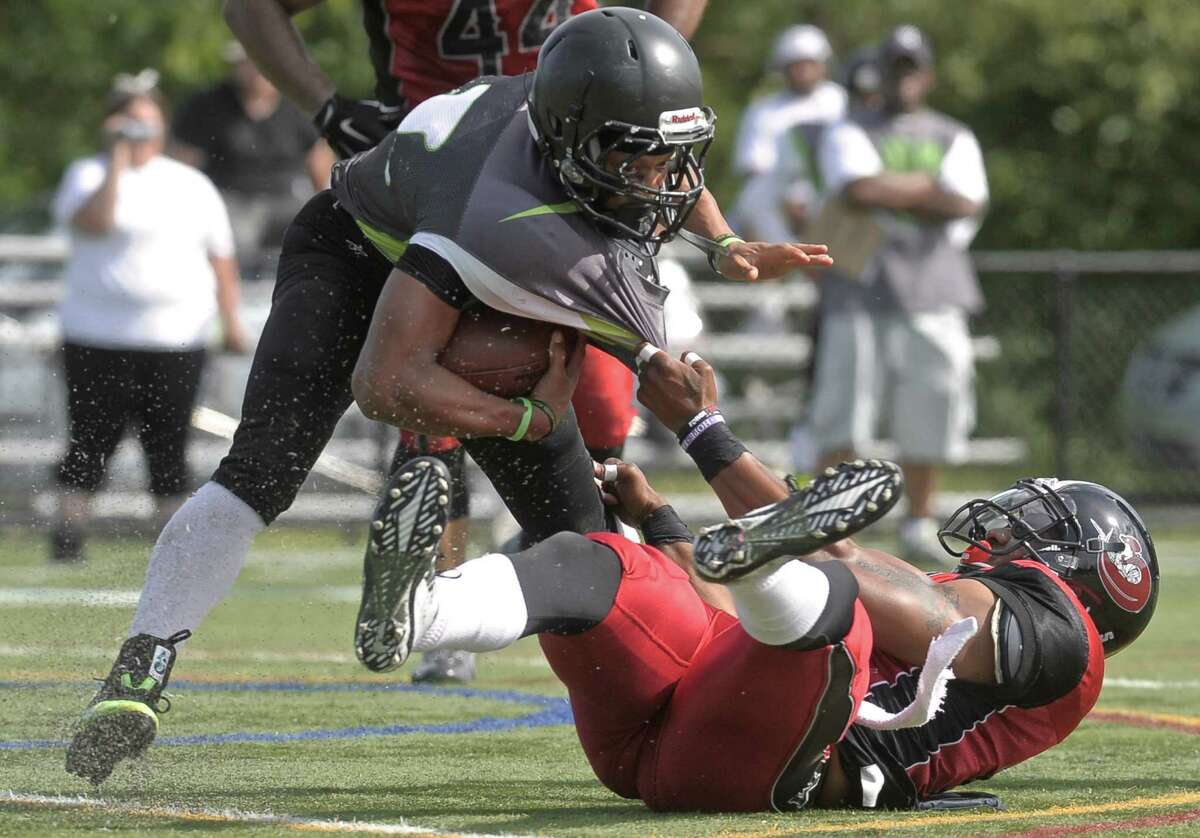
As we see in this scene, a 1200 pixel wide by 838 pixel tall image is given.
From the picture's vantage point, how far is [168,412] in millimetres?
8938

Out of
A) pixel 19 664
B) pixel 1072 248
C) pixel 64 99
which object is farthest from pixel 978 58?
pixel 19 664

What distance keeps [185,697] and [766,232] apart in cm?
637

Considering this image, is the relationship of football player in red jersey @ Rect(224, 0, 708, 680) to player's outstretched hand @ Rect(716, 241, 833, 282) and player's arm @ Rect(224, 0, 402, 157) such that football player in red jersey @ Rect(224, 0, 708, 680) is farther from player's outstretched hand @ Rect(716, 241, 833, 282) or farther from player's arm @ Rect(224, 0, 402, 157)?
player's outstretched hand @ Rect(716, 241, 833, 282)

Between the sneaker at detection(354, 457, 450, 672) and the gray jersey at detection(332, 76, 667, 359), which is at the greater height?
the gray jersey at detection(332, 76, 667, 359)

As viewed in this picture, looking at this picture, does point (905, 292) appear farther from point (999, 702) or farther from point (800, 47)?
point (999, 702)

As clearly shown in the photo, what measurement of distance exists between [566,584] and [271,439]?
37.9 inches

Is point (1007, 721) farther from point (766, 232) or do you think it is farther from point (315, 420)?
point (766, 232)

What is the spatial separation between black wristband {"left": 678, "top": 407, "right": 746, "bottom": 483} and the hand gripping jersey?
0.47 m

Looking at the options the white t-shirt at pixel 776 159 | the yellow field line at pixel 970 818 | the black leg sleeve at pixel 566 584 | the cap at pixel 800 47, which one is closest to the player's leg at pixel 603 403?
the black leg sleeve at pixel 566 584

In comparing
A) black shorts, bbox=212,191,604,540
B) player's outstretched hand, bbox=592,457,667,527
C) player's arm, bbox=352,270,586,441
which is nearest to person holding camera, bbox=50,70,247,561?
black shorts, bbox=212,191,604,540

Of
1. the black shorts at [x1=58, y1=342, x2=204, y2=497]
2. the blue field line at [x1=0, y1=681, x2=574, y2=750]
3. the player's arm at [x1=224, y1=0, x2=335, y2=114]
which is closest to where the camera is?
the blue field line at [x1=0, y1=681, x2=574, y2=750]

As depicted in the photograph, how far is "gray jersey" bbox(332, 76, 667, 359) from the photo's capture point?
3.97 m

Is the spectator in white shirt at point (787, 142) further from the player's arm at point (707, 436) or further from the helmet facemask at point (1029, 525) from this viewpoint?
the player's arm at point (707, 436)

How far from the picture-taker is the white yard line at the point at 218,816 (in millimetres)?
3682
